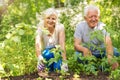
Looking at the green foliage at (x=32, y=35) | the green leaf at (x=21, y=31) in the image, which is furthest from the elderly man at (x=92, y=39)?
the green leaf at (x=21, y=31)

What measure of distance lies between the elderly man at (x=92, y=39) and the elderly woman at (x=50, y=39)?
26 centimetres

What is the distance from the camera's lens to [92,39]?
4.95 m

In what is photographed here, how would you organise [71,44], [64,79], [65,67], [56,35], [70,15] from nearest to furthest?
[64,79], [65,67], [56,35], [71,44], [70,15]

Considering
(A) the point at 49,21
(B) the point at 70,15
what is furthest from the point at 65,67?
(B) the point at 70,15

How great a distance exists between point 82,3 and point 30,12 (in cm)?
129

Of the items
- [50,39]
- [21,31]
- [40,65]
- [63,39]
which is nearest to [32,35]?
[50,39]

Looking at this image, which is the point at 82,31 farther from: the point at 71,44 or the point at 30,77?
the point at 71,44

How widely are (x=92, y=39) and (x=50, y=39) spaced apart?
1.71 ft

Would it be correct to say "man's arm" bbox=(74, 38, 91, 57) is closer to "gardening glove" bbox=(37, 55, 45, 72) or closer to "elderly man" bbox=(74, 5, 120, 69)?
"elderly man" bbox=(74, 5, 120, 69)

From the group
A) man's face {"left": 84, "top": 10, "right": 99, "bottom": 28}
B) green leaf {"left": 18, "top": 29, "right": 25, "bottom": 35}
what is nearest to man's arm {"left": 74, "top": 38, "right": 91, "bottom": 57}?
man's face {"left": 84, "top": 10, "right": 99, "bottom": 28}

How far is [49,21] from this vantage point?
472 centimetres

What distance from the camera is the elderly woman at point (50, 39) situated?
461 cm

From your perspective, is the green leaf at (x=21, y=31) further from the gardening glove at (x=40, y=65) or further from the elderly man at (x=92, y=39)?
the elderly man at (x=92, y=39)

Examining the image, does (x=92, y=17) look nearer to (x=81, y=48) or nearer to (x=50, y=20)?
(x=81, y=48)
